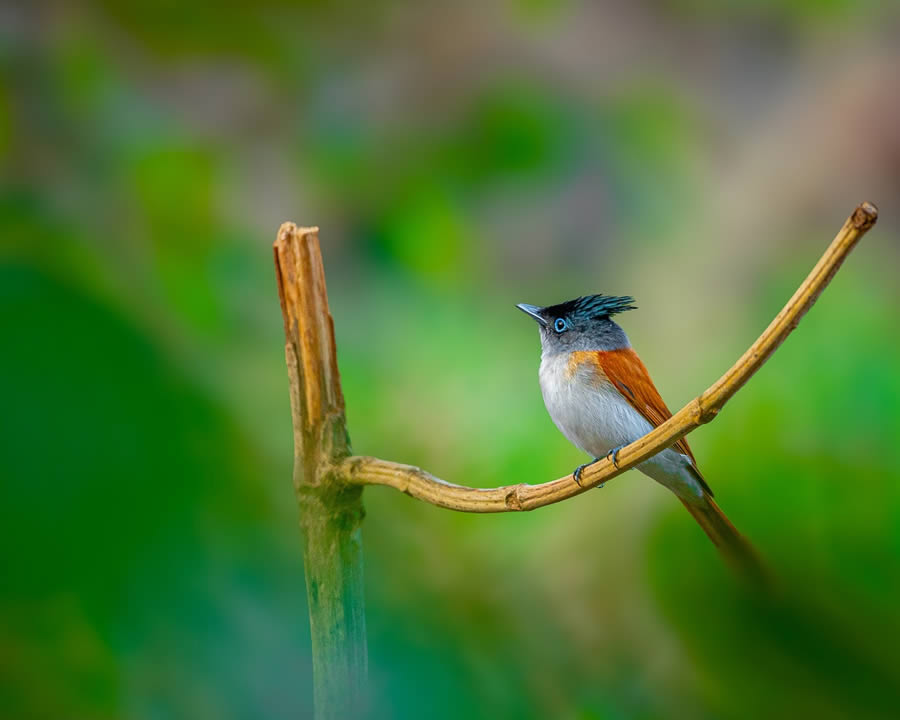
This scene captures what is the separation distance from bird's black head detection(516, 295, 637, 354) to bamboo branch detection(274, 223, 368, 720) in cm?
32

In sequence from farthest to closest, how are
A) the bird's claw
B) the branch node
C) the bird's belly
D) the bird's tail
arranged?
the bird's belly → the bird's tail → the bird's claw → the branch node

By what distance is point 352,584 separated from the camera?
67 centimetres

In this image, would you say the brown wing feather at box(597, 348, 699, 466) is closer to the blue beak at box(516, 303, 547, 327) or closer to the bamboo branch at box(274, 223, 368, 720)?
the blue beak at box(516, 303, 547, 327)

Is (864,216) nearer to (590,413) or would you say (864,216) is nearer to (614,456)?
(614,456)

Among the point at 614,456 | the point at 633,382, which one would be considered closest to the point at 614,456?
the point at 614,456

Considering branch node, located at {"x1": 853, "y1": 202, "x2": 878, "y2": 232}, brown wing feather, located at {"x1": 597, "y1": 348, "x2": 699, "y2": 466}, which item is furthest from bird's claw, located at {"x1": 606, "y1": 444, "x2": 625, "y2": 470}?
branch node, located at {"x1": 853, "y1": 202, "x2": 878, "y2": 232}

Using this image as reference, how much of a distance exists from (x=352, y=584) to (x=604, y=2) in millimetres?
1275

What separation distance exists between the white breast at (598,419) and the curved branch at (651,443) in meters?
0.29

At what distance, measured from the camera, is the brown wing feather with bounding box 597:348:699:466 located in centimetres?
94

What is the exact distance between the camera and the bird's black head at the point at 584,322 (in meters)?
0.96

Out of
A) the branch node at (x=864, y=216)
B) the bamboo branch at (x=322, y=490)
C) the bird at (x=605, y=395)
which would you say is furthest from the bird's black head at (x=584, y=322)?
the branch node at (x=864, y=216)

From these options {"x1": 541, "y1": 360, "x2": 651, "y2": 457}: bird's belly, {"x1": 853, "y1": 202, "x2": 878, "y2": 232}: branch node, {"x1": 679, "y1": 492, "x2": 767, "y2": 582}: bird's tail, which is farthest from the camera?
{"x1": 541, "y1": 360, "x2": 651, "y2": 457}: bird's belly

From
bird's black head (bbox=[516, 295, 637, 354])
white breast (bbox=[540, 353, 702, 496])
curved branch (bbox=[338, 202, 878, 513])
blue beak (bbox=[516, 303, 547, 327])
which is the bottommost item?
curved branch (bbox=[338, 202, 878, 513])

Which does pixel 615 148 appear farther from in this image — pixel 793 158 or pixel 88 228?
pixel 88 228
